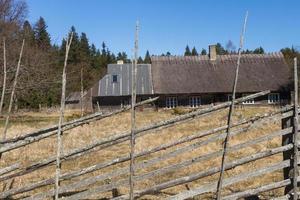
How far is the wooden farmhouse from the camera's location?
Answer: 30422 millimetres

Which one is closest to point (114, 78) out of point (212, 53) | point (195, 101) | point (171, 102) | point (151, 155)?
point (171, 102)

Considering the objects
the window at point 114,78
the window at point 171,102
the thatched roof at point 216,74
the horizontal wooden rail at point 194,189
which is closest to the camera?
the horizontal wooden rail at point 194,189

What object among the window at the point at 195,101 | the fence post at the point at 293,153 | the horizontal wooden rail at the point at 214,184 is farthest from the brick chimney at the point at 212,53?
the horizontal wooden rail at the point at 214,184

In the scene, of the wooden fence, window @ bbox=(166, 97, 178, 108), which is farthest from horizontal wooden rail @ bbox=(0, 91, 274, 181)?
window @ bbox=(166, 97, 178, 108)

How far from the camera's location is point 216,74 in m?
31.4

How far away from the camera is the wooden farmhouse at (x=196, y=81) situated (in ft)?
99.8

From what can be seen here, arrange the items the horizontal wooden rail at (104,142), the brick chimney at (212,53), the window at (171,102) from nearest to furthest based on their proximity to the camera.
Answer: the horizontal wooden rail at (104,142), the window at (171,102), the brick chimney at (212,53)

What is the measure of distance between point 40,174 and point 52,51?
61.0 ft

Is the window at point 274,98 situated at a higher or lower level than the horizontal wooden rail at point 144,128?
lower

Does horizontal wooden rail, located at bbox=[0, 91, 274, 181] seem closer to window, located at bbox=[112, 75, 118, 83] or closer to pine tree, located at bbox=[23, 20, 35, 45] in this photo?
pine tree, located at bbox=[23, 20, 35, 45]

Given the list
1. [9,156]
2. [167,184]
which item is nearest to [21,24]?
[9,156]

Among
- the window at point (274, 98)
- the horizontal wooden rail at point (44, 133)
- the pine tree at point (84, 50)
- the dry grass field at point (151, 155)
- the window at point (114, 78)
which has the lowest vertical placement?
the dry grass field at point (151, 155)

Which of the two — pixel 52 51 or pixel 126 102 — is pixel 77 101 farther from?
pixel 52 51

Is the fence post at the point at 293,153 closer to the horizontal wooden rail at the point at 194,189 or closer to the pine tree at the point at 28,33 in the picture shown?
the horizontal wooden rail at the point at 194,189
